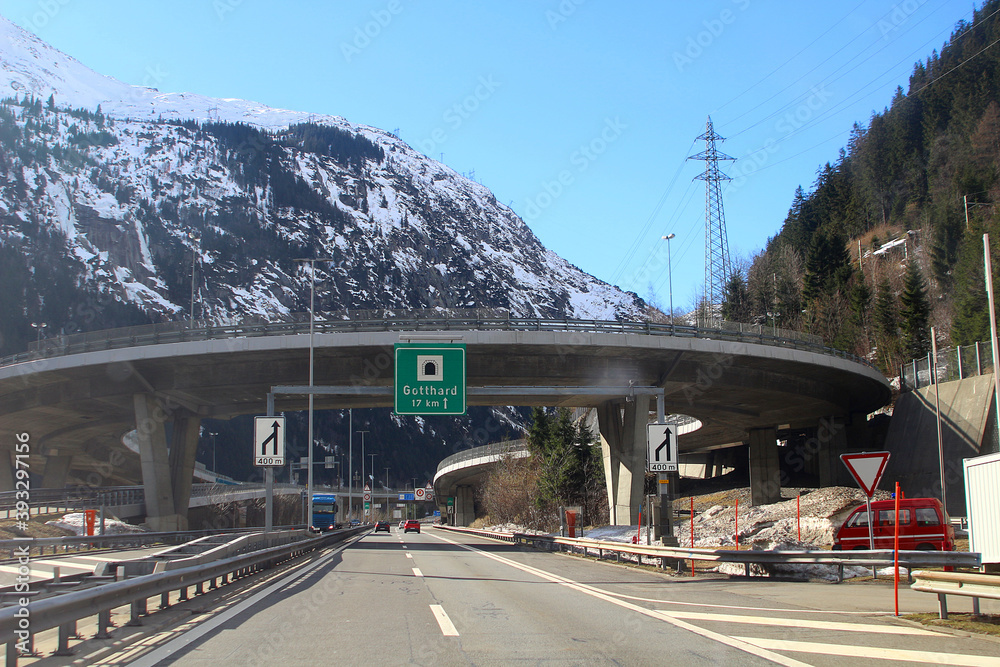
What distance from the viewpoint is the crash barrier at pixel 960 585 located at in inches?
342

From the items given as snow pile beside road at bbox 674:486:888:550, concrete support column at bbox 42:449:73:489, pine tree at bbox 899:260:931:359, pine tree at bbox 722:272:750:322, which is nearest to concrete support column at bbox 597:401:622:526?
snow pile beside road at bbox 674:486:888:550

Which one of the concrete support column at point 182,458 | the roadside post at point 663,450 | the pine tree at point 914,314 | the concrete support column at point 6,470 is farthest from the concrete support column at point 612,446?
the concrete support column at point 6,470

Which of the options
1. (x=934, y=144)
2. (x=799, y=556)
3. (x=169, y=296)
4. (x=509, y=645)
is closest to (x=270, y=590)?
(x=509, y=645)

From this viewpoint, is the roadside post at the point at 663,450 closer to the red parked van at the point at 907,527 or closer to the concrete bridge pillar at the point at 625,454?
the red parked van at the point at 907,527

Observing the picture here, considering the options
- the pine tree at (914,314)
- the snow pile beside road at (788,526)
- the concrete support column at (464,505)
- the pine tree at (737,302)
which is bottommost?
the concrete support column at (464,505)

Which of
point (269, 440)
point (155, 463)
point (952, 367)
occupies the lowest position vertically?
point (155, 463)

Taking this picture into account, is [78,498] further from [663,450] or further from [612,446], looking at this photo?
[663,450]

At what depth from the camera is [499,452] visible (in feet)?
232

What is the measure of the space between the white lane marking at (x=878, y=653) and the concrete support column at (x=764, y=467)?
45.4 meters

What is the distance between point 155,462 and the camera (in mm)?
39969

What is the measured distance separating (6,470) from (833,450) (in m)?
56.9

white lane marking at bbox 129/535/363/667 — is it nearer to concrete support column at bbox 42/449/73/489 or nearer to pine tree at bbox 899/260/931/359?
concrete support column at bbox 42/449/73/489

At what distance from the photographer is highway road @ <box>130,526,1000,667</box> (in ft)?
25.2

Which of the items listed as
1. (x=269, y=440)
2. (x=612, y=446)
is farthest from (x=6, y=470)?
(x=269, y=440)
